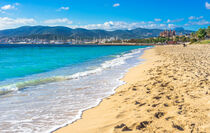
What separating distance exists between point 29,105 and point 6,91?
3.18 meters

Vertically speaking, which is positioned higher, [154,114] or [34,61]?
[154,114]

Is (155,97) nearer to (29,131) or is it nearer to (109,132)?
(109,132)

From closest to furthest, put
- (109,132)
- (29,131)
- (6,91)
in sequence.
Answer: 1. (109,132)
2. (29,131)
3. (6,91)

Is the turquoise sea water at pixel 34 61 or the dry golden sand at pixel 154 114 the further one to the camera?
the turquoise sea water at pixel 34 61

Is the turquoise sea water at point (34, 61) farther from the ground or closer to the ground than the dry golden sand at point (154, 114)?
closer to the ground

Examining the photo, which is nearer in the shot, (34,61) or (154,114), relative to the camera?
(154,114)

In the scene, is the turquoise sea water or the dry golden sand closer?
the dry golden sand

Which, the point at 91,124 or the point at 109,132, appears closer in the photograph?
the point at 109,132

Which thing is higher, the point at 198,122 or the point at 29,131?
the point at 198,122

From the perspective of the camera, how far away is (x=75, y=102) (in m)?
6.33

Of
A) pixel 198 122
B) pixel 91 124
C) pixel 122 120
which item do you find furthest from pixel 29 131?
pixel 198 122

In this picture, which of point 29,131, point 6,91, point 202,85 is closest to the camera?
point 29,131

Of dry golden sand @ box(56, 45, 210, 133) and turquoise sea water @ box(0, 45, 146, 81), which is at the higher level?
dry golden sand @ box(56, 45, 210, 133)

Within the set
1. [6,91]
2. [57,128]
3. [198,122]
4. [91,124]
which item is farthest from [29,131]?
[6,91]
